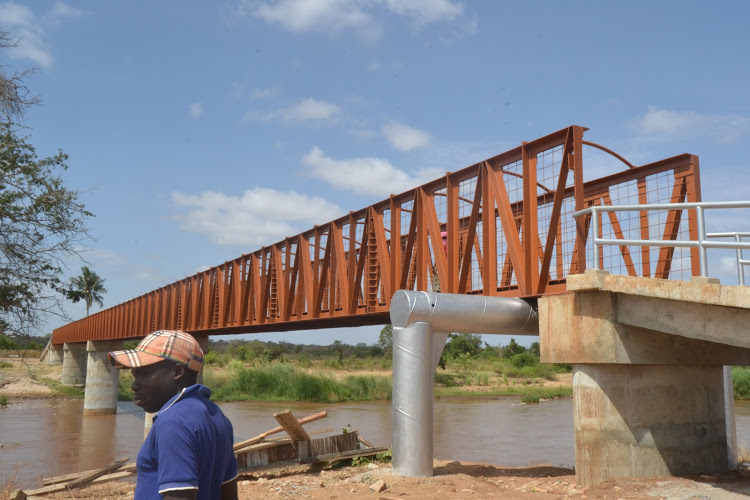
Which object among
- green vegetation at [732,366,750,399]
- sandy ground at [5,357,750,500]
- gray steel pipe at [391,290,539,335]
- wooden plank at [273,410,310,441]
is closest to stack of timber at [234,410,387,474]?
wooden plank at [273,410,310,441]

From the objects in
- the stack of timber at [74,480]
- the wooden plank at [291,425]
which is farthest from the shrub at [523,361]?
the stack of timber at [74,480]

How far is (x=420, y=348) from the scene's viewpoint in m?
11.4

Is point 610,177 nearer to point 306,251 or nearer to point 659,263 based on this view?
point 659,263

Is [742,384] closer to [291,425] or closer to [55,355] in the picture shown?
[291,425]

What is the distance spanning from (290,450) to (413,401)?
402 centimetres

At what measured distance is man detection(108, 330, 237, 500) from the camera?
3.01 metres

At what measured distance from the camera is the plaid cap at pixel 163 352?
3396 millimetres

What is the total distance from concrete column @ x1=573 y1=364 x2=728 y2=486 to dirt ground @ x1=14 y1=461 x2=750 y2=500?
0.24 metres

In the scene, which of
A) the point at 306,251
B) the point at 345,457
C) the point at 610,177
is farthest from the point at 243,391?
the point at 610,177

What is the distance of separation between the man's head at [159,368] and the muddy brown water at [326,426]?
51.1 ft

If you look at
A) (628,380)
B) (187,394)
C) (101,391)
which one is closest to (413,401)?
(628,380)

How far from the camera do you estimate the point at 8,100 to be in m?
11.2

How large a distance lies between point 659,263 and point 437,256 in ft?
14.9

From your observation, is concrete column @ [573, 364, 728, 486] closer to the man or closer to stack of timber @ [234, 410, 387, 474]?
stack of timber @ [234, 410, 387, 474]
